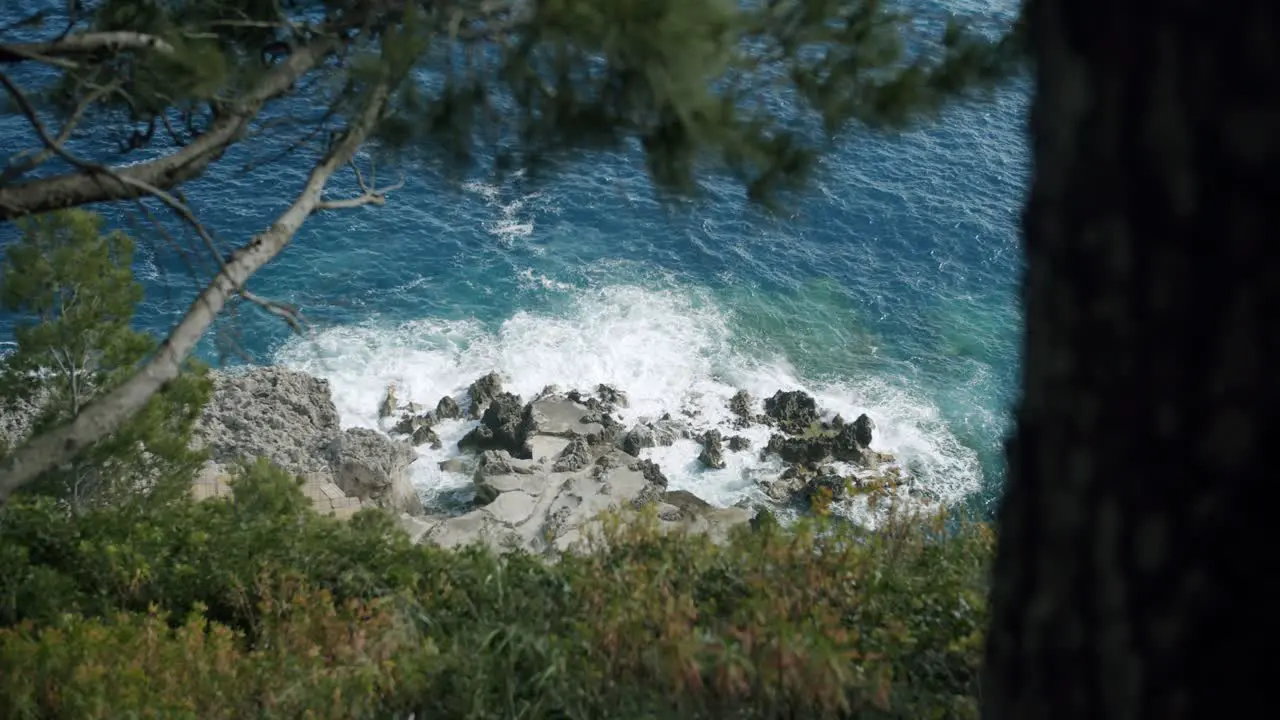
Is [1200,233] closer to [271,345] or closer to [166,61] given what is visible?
[166,61]

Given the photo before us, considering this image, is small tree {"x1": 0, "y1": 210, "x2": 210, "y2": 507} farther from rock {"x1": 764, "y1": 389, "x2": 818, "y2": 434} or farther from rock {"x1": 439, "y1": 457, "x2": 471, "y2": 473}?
rock {"x1": 764, "y1": 389, "x2": 818, "y2": 434}

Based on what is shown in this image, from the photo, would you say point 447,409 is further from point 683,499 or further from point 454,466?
point 683,499

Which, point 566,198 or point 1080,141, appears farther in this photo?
point 566,198

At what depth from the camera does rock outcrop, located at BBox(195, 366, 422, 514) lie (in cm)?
2080

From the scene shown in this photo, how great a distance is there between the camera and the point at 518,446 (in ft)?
73.5

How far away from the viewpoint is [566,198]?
3098 cm

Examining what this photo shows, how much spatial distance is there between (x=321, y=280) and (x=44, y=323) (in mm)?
12252

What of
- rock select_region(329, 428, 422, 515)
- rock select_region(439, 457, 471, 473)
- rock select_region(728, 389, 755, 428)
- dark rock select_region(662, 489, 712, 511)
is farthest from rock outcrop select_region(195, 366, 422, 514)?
rock select_region(728, 389, 755, 428)

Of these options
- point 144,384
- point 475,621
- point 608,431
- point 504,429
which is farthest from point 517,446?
point 144,384

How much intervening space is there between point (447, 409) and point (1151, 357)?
2263 centimetres

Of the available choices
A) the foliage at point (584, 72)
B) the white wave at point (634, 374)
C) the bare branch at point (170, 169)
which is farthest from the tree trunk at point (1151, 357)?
the white wave at point (634, 374)

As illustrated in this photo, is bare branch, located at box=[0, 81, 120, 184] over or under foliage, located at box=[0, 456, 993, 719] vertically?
over

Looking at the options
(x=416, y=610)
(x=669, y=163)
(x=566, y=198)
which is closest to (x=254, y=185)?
(x=566, y=198)

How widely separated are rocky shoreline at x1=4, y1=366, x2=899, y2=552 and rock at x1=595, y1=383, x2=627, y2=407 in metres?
0.02
